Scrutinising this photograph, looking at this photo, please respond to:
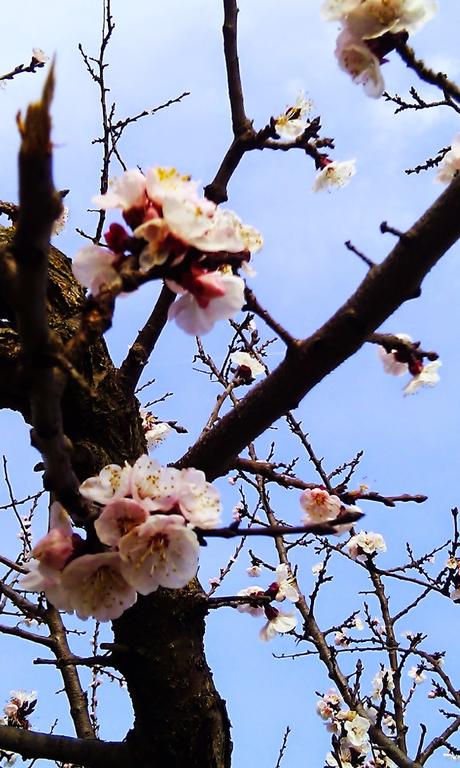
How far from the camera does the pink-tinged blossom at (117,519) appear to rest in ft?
3.69

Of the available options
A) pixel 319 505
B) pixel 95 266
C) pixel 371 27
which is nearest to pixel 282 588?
pixel 319 505

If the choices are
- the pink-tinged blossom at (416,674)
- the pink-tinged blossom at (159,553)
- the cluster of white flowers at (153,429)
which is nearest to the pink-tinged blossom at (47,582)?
the pink-tinged blossom at (159,553)

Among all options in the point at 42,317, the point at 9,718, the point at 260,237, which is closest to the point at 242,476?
the point at 9,718

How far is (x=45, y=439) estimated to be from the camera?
0.93 metres

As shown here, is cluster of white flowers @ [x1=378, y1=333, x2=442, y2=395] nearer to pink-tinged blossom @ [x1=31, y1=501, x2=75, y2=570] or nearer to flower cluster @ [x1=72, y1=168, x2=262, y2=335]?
flower cluster @ [x1=72, y1=168, x2=262, y2=335]

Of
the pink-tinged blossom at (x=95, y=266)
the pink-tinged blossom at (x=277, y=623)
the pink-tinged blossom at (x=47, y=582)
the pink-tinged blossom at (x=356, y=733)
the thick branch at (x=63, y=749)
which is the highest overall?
the pink-tinged blossom at (x=356, y=733)

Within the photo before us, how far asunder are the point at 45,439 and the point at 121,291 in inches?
9.9

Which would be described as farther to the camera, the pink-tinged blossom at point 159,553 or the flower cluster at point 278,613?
the flower cluster at point 278,613

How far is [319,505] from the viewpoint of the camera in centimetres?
207

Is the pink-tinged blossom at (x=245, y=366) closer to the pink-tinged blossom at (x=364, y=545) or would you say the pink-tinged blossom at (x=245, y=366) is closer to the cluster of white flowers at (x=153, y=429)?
the cluster of white flowers at (x=153, y=429)

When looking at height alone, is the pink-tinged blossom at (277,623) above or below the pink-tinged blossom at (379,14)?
below

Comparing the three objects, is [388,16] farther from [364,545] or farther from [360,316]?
[364,545]

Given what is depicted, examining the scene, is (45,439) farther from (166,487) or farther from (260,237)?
(260,237)

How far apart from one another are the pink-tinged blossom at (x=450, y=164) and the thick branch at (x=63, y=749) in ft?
6.81
